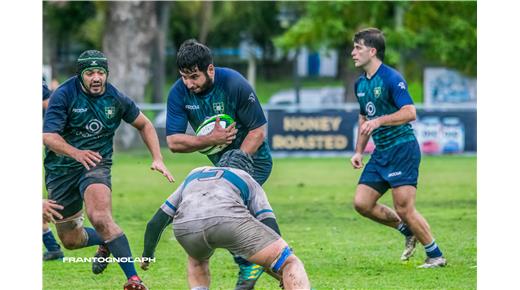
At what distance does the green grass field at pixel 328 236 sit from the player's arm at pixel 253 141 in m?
1.17

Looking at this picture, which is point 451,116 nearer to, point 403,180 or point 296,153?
point 296,153

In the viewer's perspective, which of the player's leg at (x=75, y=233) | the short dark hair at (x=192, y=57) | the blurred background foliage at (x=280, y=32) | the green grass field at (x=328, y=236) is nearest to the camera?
the short dark hair at (x=192, y=57)

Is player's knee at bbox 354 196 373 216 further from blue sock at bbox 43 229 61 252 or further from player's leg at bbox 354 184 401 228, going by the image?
blue sock at bbox 43 229 61 252

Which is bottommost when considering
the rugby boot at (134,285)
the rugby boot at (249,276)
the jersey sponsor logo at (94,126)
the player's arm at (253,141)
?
the rugby boot at (134,285)

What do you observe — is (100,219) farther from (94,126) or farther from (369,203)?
(369,203)

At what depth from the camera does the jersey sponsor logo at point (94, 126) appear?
8867 millimetres

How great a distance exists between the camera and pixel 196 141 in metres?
8.51

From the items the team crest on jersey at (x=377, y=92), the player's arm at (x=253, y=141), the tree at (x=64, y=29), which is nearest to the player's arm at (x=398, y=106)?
the team crest on jersey at (x=377, y=92)

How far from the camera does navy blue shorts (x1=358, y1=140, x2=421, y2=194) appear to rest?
9742 millimetres

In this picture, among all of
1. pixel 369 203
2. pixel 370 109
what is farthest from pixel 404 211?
pixel 370 109

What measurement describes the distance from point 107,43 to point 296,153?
6300mm

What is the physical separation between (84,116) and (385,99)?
270 centimetres

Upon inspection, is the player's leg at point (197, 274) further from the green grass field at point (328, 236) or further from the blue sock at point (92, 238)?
the blue sock at point (92, 238)

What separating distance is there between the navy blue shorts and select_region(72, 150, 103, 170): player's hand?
8.47 feet
